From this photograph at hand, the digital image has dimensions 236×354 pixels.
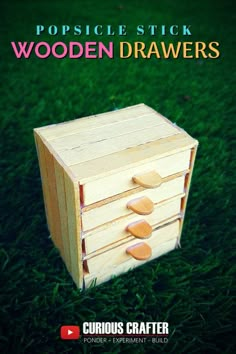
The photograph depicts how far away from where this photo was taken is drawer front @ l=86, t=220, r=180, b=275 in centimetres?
129

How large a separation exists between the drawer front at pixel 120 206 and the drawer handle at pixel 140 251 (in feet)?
0.54

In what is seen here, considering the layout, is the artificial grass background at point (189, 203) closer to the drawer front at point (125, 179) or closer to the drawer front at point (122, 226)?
the drawer front at point (122, 226)

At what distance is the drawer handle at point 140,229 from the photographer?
47.4 inches

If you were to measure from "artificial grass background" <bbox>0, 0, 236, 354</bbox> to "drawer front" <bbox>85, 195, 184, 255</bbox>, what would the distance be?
199mm

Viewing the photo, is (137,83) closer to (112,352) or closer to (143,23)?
(143,23)

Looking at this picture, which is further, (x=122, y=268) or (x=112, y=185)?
(x=122, y=268)

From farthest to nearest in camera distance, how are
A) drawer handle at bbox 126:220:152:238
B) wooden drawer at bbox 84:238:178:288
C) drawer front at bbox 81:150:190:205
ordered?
wooden drawer at bbox 84:238:178:288
drawer handle at bbox 126:220:152:238
drawer front at bbox 81:150:190:205

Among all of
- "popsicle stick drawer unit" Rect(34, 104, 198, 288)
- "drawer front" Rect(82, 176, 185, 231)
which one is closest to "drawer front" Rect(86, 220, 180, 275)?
"popsicle stick drawer unit" Rect(34, 104, 198, 288)

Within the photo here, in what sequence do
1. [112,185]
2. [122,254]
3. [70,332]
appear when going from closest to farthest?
1. [112,185]
2. [70,332]
3. [122,254]

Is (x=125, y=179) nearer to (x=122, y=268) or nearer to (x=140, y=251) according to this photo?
(x=140, y=251)

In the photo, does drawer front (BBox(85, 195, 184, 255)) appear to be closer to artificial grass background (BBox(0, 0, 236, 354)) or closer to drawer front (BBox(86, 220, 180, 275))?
drawer front (BBox(86, 220, 180, 275))

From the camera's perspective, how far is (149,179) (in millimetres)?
1103

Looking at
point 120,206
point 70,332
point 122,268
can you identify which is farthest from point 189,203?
point 70,332

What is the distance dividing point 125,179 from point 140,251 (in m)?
0.33
